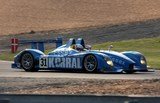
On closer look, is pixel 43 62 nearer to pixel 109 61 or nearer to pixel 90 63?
pixel 90 63

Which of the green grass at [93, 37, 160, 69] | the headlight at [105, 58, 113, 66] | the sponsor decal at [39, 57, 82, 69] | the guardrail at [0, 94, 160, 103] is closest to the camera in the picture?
the guardrail at [0, 94, 160, 103]

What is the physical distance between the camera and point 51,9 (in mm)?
65438

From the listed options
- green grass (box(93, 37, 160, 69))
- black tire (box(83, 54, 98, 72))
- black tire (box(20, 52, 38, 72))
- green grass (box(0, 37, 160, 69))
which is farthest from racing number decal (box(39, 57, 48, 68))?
green grass (box(93, 37, 160, 69))

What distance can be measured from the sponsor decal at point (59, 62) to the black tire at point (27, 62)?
1.49ft

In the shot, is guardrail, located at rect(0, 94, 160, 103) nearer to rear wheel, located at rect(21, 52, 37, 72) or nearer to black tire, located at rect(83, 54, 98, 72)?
black tire, located at rect(83, 54, 98, 72)

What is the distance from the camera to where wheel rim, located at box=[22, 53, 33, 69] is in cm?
2348

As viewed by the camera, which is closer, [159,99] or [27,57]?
[159,99]

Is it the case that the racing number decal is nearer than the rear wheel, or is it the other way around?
the racing number decal

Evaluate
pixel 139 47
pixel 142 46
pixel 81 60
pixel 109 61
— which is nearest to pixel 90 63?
pixel 81 60

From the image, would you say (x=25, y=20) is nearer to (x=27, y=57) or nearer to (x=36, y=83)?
(x=27, y=57)

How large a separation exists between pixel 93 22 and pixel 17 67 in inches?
1376

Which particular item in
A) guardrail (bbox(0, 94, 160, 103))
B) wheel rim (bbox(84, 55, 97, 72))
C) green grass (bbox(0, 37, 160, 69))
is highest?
green grass (bbox(0, 37, 160, 69))

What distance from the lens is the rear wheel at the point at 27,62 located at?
23438mm

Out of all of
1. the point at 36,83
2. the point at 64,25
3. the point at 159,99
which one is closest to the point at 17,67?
the point at 36,83
